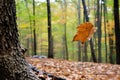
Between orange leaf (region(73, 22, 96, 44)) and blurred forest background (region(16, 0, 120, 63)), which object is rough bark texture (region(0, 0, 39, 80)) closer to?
orange leaf (region(73, 22, 96, 44))

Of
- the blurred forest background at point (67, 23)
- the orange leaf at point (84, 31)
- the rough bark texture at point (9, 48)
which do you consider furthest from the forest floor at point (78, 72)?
the blurred forest background at point (67, 23)

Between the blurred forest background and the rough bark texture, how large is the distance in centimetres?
1235

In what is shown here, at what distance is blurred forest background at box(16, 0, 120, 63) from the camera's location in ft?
74.5

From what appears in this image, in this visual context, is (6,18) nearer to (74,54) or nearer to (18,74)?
(18,74)

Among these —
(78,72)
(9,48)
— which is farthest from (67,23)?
(9,48)

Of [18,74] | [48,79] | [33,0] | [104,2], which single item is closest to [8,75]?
[18,74]

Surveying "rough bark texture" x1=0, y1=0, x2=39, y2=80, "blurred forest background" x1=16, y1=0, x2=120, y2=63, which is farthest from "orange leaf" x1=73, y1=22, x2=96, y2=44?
"blurred forest background" x1=16, y1=0, x2=120, y2=63

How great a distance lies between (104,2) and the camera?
2364cm

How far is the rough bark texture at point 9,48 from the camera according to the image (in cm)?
286

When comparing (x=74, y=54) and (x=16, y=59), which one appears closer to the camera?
(x=16, y=59)

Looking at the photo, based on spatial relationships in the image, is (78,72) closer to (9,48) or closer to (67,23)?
(9,48)

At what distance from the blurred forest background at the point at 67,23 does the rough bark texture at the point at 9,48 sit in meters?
12.3

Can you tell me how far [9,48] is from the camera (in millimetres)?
2945

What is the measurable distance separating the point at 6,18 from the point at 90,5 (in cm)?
2964
